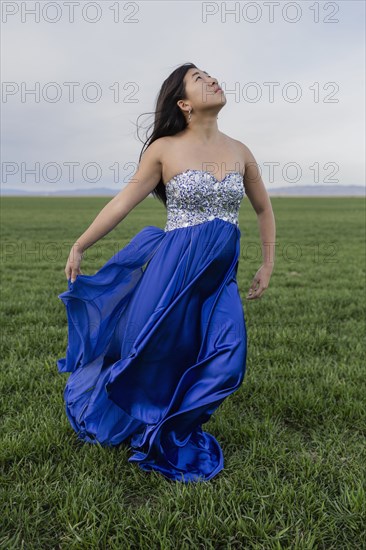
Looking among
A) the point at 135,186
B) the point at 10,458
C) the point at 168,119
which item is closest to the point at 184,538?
the point at 10,458

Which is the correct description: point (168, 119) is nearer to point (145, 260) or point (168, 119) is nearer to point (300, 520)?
point (145, 260)

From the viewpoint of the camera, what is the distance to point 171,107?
133 inches

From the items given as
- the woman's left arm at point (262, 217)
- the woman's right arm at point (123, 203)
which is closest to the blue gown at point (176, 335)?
the woman's right arm at point (123, 203)

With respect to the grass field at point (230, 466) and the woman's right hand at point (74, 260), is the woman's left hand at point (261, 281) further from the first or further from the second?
the woman's right hand at point (74, 260)

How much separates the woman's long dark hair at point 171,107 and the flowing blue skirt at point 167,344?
606 mm

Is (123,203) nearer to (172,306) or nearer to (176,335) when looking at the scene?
(172,306)

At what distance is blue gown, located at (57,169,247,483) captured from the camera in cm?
300

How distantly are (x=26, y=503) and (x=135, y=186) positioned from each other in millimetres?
1940

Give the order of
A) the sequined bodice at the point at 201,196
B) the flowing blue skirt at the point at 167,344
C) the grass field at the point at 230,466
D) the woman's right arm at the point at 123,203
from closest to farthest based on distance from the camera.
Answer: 1. the grass field at the point at 230,466
2. the flowing blue skirt at the point at 167,344
3. the sequined bodice at the point at 201,196
4. the woman's right arm at the point at 123,203

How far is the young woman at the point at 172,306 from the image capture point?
3.04 meters

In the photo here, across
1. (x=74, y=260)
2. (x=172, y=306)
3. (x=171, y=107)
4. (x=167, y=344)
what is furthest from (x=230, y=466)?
(x=171, y=107)

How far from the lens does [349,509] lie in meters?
2.72

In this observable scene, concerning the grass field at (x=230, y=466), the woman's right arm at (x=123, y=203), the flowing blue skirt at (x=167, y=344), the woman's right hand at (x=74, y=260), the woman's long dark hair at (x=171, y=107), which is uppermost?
the woman's long dark hair at (x=171, y=107)

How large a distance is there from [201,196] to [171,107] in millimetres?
668
